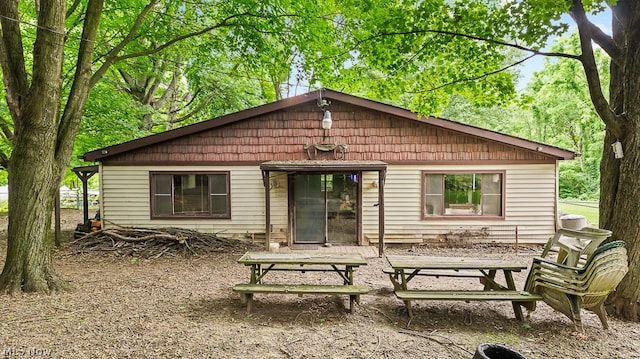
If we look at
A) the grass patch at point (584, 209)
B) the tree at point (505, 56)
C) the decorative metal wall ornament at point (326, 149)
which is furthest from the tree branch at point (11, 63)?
the grass patch at point (584, 209)

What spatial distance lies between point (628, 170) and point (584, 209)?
1642 cm

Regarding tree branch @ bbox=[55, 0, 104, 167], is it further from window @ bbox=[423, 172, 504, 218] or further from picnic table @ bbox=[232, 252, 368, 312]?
window @ bbox=[423, 172, 504, 218]

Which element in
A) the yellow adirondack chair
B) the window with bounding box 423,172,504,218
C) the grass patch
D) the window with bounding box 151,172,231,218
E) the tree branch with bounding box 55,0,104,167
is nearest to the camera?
the yellow adirondack chair

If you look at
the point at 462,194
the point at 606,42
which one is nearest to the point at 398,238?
the point at 462,194

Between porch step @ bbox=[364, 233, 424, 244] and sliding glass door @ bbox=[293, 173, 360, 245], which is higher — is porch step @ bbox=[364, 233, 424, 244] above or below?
below

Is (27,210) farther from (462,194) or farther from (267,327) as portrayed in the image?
(462,194)

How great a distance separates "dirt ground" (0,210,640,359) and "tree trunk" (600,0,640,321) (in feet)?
1.13

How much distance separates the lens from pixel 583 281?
3.41 m

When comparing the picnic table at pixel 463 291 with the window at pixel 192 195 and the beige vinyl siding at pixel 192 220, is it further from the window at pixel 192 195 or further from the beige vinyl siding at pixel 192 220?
the window at pixel 192 195

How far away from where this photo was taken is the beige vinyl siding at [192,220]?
340 inches

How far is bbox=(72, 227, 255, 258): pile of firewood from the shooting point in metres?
7.59

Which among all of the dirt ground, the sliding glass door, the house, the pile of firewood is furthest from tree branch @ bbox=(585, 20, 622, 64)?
the pile of firewood

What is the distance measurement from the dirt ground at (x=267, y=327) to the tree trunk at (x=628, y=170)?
0.35 meters

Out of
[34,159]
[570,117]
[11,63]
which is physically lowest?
[34,159]
